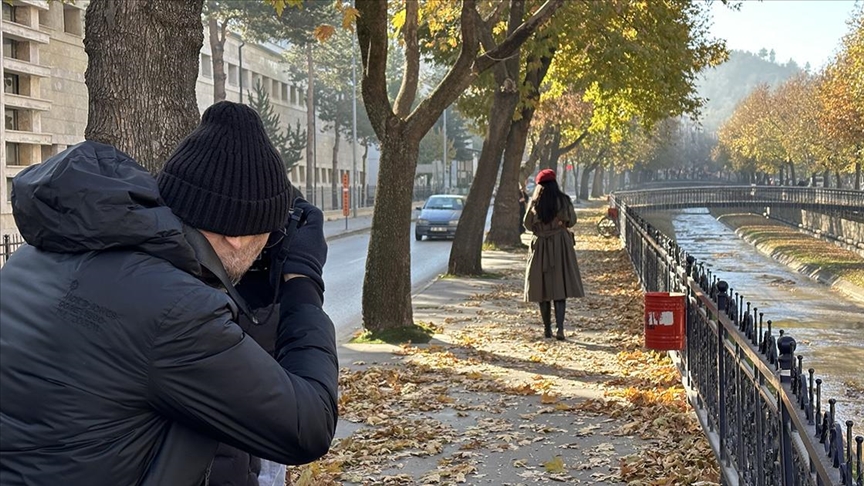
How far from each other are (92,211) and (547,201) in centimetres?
1045

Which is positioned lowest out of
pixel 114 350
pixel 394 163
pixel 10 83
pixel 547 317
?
pixel 547 317

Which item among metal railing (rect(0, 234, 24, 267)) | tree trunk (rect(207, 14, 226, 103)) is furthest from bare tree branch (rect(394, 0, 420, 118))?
tree trunk (rect(207, 14, 226, 103))

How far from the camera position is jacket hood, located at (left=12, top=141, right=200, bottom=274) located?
2.15 meters

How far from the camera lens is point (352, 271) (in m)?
25.7

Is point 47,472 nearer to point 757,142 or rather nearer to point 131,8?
point 131,8

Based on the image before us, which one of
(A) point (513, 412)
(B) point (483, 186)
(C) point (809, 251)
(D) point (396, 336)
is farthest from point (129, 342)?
(C) point (809, 251)

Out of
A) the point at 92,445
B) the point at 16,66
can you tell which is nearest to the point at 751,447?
the point at 92,445

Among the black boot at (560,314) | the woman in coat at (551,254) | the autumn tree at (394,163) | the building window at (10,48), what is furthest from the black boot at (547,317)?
the building window at (10,48)

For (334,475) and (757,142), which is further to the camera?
(757,142)

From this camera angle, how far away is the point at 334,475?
703 centimetres

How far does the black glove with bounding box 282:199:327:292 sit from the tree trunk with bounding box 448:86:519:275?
18.8 meters

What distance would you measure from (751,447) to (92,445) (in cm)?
374

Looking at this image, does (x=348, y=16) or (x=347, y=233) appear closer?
(x=348, y=16)

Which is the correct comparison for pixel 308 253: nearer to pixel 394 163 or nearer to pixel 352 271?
pixel 394 163
